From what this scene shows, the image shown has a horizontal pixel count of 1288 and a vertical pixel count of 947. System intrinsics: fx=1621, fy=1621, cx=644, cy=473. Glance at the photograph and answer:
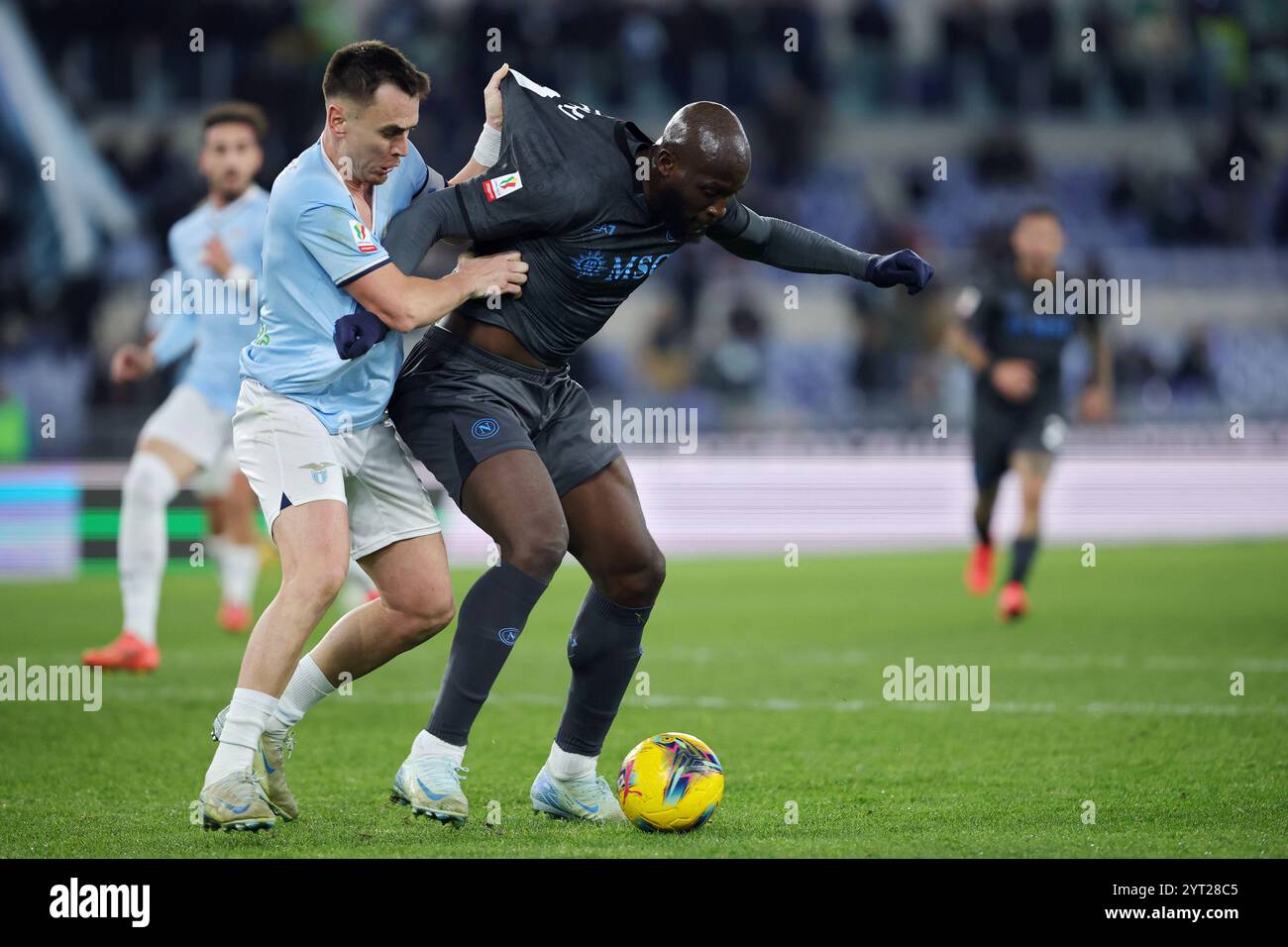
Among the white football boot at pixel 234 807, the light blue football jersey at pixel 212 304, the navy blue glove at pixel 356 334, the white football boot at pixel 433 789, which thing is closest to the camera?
the white football boot at pixel 234 807

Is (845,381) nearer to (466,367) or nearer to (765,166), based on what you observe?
(765,166)

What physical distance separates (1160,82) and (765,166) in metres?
5.99

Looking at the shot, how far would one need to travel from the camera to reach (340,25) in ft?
71.1

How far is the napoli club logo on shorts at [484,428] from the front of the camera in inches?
193

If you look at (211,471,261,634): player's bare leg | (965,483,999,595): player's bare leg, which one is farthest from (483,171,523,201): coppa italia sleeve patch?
(965,483,999,595): player's bare leg

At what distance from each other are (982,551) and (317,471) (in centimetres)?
808

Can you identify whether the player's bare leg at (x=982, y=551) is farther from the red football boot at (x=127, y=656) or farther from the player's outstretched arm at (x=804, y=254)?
the player's outstretched arm at (x=804, y=254)

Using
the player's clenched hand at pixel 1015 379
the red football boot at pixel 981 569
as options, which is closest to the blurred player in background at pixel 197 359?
the player's clenched hand at pixel 1015 379

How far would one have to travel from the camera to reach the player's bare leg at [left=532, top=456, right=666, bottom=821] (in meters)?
5.11

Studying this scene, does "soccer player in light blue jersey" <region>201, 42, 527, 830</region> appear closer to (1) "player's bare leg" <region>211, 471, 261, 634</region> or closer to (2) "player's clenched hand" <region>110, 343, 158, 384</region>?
(2) "player's clenched hand" <region>110, 343, 158, 384</region>

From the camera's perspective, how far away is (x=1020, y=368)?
11.0 metres

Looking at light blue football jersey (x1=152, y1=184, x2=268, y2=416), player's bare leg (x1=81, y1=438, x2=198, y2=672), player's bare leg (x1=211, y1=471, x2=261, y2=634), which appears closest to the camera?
player's bare leg (x1=81, y1=438, x2=198, y2=672)

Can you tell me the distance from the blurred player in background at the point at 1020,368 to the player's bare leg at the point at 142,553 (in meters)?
5.57
